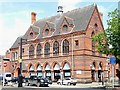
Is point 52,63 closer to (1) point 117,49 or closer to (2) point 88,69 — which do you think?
(2) point 88,69

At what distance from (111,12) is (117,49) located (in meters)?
5.32

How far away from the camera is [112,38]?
37.8 meters

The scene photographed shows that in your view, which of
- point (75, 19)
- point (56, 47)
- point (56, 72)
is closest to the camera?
point (75, 19)

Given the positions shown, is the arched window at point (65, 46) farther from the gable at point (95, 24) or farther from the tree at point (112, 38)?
the tree at point (112, 38)

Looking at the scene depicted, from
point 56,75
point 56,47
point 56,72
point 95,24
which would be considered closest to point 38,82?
point 56,72

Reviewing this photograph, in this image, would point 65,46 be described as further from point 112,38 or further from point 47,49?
point 112,38

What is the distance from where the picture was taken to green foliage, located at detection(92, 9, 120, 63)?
36.4m

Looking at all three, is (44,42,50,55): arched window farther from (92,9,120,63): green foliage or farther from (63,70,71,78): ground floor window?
(92,9,120,63): green foliage

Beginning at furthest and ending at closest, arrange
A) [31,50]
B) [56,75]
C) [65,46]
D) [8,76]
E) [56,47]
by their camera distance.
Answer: [8,76] < [31,50] < [56,75] < [56,47] < [65,46]

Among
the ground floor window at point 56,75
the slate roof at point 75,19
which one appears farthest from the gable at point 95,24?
the ground floor window at point 56,75

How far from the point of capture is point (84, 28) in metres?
59.3

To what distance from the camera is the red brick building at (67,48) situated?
59.0 metres

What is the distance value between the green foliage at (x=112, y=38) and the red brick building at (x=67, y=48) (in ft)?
64.8

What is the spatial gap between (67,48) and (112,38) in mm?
25116
